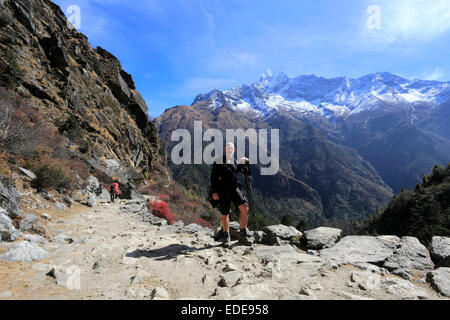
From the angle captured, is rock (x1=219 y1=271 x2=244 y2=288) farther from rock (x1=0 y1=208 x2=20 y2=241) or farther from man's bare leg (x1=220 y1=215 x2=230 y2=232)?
rock (x1=0 y1=208 x2=20 y2=241)

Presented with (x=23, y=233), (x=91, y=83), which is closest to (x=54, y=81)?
(x=91, y=83)

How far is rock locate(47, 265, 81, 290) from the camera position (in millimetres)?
3500

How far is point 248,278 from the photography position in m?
4.07

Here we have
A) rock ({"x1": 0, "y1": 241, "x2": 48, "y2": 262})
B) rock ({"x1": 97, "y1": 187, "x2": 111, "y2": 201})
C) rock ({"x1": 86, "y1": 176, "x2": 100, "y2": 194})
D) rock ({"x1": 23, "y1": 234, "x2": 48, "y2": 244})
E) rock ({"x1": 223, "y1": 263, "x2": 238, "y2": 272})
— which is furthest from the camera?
rock ({"x1": 97, "y1": 187, "x2": 111, "y2": 201})

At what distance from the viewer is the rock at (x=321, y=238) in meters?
6.49

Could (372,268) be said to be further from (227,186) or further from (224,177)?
(224,177)

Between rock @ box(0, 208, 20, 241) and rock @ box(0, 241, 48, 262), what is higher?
rock @ box(0, 208, 20, 241)

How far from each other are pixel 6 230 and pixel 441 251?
9674 millimetres

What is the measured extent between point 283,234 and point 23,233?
6.75m

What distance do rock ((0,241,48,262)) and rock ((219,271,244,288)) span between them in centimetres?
350

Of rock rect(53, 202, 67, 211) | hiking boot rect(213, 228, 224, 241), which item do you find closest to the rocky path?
hiking boot rect(213, 228, 224, 241)

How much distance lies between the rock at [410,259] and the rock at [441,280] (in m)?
0.45

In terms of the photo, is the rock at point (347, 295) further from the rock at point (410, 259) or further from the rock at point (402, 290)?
the rock at point (410, 259)

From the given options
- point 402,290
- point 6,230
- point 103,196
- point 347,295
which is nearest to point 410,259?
point 402,290
